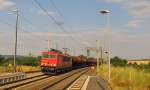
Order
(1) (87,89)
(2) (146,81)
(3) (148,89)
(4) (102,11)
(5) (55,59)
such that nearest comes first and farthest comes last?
(3) (148,89), (1) (87,89), (2) (146,81), (4) (102,11), (5) (55,59)

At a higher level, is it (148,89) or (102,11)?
(102,11)

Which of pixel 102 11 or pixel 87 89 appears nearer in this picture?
pixel 87 89

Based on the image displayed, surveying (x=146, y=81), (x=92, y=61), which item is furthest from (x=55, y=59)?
(x=92, y=61)

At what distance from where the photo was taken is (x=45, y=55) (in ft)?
175

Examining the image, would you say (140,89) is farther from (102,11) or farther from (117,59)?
(117,59)

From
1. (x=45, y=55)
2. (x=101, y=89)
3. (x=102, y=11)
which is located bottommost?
(x=101, y=89)

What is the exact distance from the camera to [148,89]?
24.4m

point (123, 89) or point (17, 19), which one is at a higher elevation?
point (17, 19)

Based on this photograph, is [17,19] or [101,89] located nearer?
[101,89]

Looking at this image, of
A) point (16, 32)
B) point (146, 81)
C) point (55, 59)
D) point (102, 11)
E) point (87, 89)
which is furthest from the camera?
point (55, 59)

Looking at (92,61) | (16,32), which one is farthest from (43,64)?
(92,61)

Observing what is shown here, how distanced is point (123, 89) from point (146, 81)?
5710mm

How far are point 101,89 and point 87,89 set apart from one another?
3.77 feet

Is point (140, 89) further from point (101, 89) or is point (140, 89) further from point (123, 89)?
point (101, 89)
